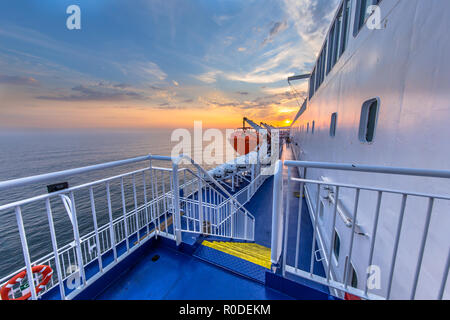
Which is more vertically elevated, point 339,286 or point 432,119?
point 432,119

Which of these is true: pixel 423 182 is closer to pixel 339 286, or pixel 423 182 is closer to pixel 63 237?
pixel 339 286

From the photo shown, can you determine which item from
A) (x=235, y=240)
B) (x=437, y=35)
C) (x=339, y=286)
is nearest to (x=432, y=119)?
(x=437, y=35)

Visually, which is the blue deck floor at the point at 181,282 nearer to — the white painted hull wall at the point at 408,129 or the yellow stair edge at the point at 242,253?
the yellow stair edge at the point at 242,253

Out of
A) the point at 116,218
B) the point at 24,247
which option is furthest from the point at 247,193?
the point at 24,247

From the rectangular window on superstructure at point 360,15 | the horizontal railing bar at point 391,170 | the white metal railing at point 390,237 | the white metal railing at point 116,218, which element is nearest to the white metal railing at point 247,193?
the white metal railing at point 116,218

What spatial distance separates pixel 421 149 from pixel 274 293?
1779mm

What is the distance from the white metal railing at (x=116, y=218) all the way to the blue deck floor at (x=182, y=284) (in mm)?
247

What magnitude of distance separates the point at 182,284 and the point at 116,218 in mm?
4960

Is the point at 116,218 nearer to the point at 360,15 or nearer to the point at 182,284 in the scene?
the point at 182,284

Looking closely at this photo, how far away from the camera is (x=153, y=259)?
7.24 feet

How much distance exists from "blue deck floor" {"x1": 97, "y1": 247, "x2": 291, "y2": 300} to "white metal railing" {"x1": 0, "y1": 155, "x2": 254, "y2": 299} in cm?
25

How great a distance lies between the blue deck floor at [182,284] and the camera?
1.72m

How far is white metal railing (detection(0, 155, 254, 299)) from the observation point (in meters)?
1.39

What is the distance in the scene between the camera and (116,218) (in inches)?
225
